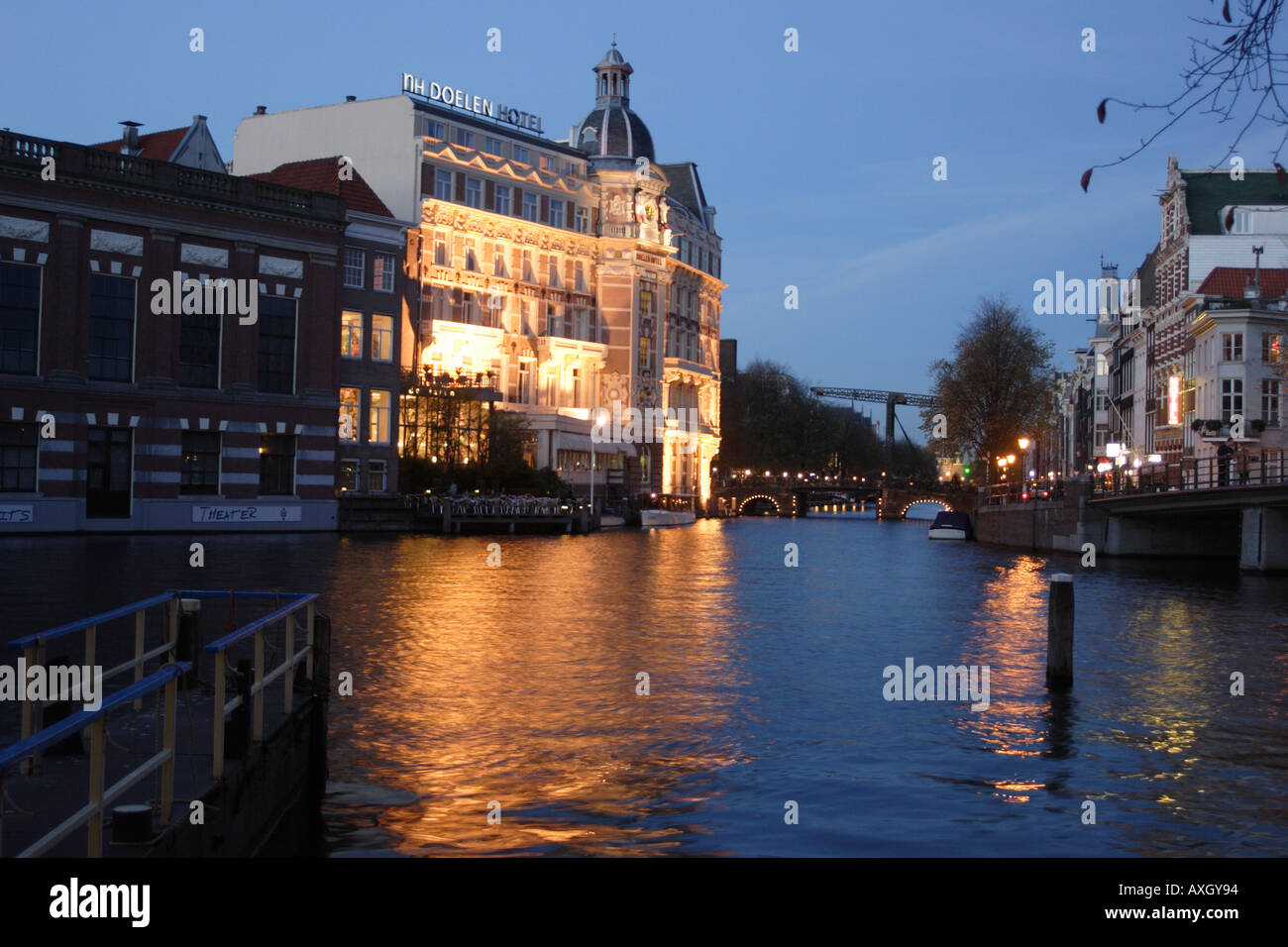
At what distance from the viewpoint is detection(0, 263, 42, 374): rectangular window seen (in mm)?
48406

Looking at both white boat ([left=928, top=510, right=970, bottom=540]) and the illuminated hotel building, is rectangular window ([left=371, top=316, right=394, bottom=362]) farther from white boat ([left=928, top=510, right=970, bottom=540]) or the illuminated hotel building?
white boat ([left=928, top=510, right=970, bottom=540])

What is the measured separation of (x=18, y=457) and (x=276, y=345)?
39.4 feet

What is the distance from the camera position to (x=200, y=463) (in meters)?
54.7

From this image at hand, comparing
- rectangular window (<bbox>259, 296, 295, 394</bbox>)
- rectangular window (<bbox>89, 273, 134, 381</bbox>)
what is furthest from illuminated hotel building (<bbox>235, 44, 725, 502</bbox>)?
rectangular window (<bbox>89, 273, 134, 381</bbox>)

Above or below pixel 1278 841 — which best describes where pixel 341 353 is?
above

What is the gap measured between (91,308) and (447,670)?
121 ft

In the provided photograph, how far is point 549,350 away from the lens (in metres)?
87.6

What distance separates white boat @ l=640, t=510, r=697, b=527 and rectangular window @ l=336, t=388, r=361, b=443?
2678cm

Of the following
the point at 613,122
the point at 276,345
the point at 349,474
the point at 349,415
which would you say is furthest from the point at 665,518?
the point at 276,345

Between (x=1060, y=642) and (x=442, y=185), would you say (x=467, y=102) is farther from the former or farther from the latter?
(x=1060, y=642)
